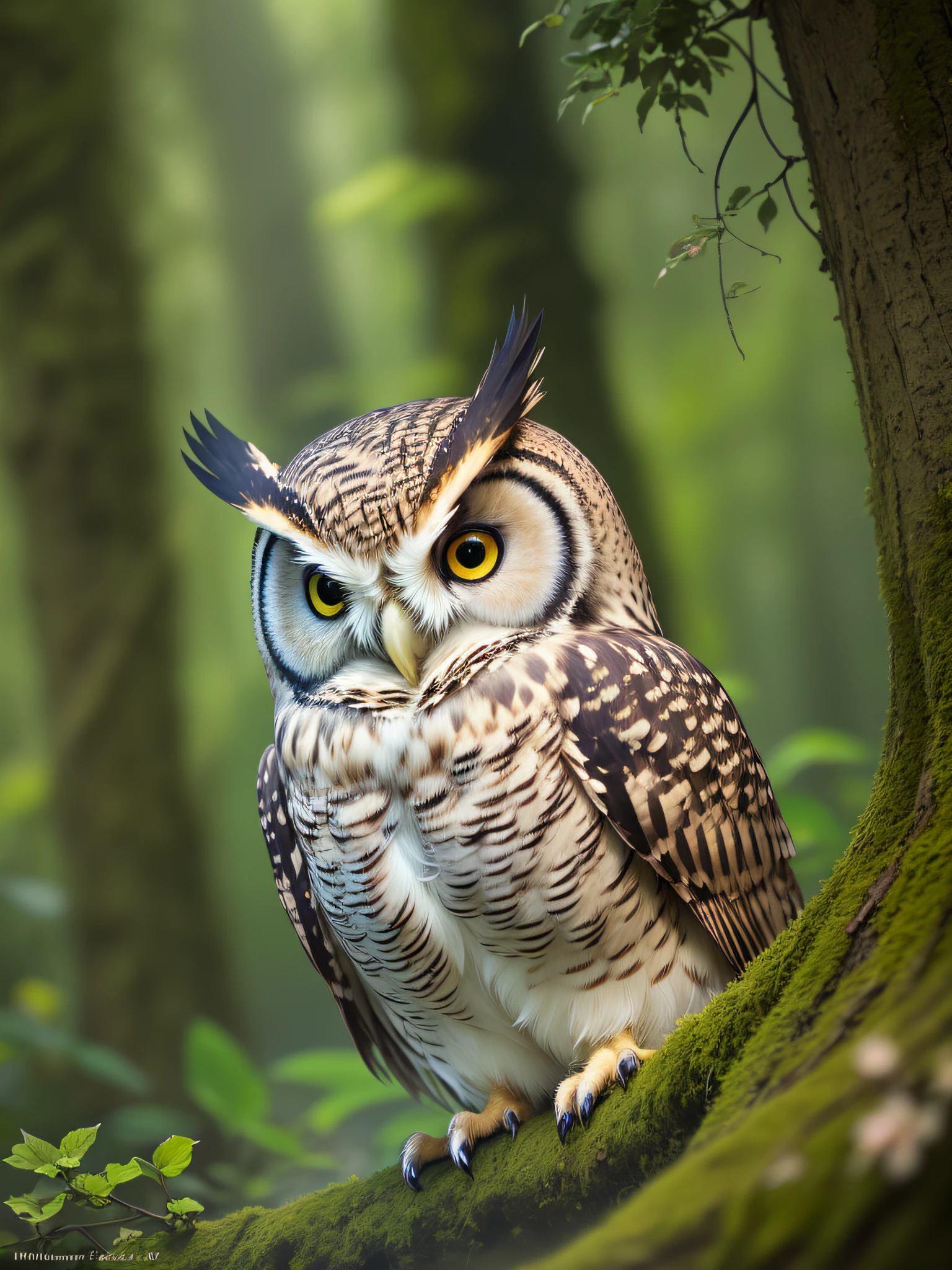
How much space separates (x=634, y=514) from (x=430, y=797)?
82.4 inches

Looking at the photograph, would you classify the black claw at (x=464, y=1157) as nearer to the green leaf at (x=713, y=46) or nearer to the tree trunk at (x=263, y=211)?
the green leaf at (x=713, y=46)

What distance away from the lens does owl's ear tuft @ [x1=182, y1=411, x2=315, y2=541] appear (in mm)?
1318

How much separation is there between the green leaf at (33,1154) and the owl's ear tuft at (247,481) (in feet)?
3.21

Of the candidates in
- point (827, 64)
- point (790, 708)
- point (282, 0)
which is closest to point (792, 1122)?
point (827, 64)

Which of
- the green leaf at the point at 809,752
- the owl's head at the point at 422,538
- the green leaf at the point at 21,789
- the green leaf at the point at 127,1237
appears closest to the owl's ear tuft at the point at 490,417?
the owl's head at the point at 422,538

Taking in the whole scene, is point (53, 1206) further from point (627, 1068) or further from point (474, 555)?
point (474, 555)

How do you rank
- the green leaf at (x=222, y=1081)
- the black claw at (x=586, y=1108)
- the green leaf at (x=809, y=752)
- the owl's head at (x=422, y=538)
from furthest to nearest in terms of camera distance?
the green leaf at (x=222, y=1081) < the green leaf at (x=809, y=752) < the owl's head at (x=422, y=538) < the black claw at (x=586, y=1108)

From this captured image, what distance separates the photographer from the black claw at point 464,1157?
1302 mm

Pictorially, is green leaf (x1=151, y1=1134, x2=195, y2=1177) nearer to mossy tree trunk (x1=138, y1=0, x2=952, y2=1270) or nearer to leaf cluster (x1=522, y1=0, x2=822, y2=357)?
mossy tree trunk (x1=138, y1=0, x2=952, y2=1270)

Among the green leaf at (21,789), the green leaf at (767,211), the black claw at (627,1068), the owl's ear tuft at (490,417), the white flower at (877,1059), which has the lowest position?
the black claw at (627,1068)

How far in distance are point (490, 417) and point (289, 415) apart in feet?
9.17

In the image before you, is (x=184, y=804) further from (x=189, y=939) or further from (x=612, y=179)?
(x=612, y=179)

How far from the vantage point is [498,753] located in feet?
3.94

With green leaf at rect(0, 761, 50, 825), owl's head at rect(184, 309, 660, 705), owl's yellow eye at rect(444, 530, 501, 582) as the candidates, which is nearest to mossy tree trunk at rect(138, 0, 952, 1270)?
owl's head at rect(184, 309, 660, 705)
